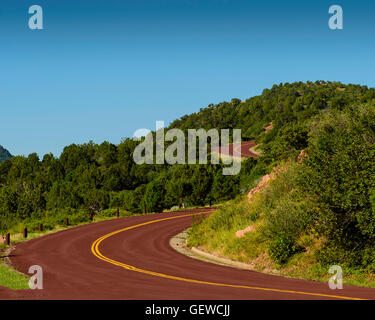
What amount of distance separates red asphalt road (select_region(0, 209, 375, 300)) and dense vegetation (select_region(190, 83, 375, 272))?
1.79 meters

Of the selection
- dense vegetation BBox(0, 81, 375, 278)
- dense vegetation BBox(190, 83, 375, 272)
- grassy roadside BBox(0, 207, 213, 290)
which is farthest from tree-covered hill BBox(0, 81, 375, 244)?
grassy roadside BBox(0, 207, 213, 290)

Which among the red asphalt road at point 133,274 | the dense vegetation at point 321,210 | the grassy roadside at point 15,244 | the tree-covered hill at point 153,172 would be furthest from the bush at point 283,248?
the grassy roadside at point 15,244

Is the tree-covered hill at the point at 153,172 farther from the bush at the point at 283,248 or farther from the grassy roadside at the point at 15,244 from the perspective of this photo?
the bush at the point at 283,248

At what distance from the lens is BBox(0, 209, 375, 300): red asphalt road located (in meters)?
13.2

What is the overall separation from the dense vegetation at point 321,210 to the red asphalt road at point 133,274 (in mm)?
1785

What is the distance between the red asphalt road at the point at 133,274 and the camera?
13.2 meters

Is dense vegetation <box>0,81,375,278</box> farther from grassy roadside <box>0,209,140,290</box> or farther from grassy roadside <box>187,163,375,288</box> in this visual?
grassy roadside <box>0,209,140,290</box>

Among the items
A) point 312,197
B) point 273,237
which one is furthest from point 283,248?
point 312,197

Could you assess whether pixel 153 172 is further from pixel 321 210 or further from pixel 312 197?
pixel 321 210

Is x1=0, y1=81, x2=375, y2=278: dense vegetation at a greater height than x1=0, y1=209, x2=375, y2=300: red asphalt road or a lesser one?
greater

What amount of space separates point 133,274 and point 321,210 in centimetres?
748

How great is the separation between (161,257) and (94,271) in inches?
186

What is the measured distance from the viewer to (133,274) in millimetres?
17422
